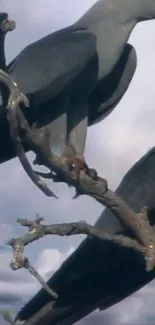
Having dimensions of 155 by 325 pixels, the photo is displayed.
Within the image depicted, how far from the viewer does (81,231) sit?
11.0ft

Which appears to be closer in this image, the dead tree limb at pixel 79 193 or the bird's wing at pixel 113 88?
the dead tree limb at pixel 79 193

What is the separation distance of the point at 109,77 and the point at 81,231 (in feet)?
5.63

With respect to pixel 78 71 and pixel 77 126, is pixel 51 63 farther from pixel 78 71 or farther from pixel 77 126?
pixel 77 126

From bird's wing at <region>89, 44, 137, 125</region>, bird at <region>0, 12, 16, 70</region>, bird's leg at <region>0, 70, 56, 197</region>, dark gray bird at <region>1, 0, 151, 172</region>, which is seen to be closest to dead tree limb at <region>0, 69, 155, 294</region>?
bird's leg at <region>0, 70, 56, 197</region>

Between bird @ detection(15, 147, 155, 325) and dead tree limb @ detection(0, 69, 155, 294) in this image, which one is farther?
bird @ detection(15, 147, 155, 325)

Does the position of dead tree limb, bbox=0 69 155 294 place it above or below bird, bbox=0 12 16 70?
below

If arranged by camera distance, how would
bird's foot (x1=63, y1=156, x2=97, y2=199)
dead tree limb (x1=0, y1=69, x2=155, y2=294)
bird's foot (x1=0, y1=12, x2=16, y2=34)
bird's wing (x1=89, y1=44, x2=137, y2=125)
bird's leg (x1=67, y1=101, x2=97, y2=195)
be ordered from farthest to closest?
1. bird's wing (x1=89, y1=44, x2=137, y2=125)
2. bird's leg (x1=67, y1=101, x2=97, y2=195)
3. bird's foot (x1=63, y1=156, x2=97, y2=199)
4. dead tree limb (x1=0, y1=69, x2=155, y2=294)
5. bird's foot (x1=0, y1=12, x2=16, y2=34)

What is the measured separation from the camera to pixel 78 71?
4273mm

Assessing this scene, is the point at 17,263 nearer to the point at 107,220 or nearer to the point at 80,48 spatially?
the point at 107,220

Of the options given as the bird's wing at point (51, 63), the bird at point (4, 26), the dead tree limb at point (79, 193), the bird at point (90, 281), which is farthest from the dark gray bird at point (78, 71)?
the bird at point (4, 26)

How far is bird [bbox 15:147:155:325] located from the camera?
392cm

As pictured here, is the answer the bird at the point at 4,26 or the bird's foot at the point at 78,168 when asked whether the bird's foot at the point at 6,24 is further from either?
the bird's foot at the point at 78,168

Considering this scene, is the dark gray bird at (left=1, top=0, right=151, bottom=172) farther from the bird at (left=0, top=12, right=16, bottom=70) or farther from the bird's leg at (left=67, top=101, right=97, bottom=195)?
the bird at (left=0, top=12, right=16, bottom=70)

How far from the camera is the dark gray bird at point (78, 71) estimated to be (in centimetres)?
423
